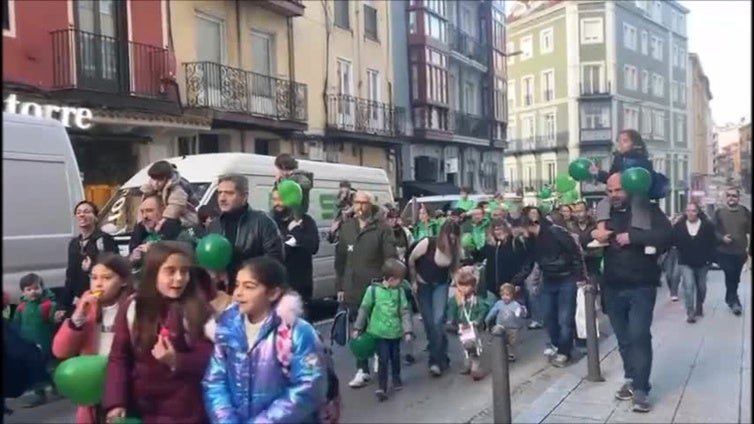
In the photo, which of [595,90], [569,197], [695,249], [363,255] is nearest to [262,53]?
[569,197]

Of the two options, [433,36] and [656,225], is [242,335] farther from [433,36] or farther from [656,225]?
[433,36]

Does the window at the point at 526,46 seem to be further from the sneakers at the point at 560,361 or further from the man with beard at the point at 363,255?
the man with beard at the point at 363,255

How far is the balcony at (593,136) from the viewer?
45812mm

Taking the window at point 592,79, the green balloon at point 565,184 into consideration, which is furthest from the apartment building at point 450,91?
the green balloon at point 565,184

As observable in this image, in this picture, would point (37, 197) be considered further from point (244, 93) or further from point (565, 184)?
point (244, 93)

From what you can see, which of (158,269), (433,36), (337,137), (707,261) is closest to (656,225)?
(158,269)

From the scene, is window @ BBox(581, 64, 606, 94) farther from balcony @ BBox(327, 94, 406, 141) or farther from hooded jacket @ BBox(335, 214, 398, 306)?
hooded jacket @ BBox(335, 214, 398, 306)

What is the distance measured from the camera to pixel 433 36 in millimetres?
31859

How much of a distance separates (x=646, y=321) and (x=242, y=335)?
3.73 metres

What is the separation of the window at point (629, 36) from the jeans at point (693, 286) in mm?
29696

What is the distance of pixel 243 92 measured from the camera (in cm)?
2047

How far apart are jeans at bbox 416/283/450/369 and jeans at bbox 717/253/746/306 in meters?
5.21

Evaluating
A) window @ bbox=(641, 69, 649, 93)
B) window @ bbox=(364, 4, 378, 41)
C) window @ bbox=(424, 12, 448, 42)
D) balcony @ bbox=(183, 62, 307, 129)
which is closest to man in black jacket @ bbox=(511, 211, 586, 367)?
balcony @ bbox=(183, 62, 307, 129)

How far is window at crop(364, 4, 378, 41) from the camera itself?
27844 millimetres
